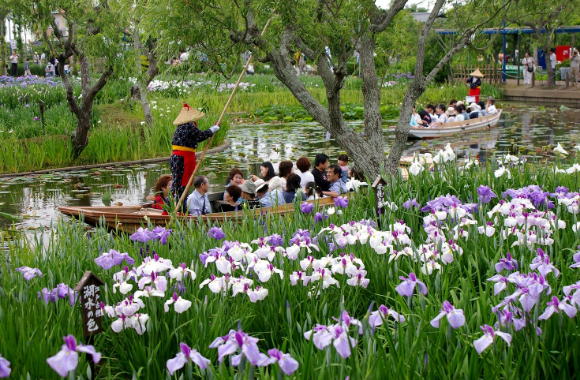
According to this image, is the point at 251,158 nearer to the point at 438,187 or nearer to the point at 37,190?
the point at 37,190

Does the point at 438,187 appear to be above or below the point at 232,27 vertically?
below

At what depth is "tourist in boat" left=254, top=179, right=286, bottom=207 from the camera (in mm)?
7495

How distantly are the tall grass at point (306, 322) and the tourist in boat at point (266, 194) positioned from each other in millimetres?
2614

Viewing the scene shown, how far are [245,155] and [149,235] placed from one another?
404 inches

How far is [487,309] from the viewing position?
10.4 feet

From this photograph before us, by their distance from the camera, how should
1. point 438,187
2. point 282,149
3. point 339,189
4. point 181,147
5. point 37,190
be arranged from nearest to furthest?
point 438,187
point 339,189
point 181,147
point 37,190
point 282,149

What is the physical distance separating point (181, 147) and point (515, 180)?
15.2 feet

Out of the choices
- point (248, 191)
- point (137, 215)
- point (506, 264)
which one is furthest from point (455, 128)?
point (506, 264)

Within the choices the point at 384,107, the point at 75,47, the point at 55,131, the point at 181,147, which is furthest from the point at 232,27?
the point at 384,107

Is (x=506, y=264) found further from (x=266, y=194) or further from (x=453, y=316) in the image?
(x=266, y=194)

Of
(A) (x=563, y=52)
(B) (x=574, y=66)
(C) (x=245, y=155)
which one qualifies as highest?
(A) (x=563, y=52)

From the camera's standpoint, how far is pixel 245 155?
14430mm

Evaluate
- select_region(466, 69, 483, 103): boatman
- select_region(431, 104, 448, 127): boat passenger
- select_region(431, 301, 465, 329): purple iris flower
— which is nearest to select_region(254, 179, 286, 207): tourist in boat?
select_region(431, 301, 465, 329): purple iris flower

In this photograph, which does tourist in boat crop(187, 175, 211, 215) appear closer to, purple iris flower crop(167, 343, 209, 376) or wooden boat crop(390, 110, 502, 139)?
purple iris flower crop(167, 343, 209, 376)
